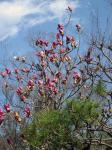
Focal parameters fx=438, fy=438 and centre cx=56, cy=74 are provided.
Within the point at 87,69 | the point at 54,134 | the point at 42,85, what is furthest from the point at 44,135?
the point at 42,85

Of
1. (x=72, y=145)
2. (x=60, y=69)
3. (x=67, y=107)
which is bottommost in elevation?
(x=72, y=145)

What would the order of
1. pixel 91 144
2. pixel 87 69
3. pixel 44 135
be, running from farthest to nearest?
pixel 87 69 < pixel 91 144 < pixel 44 135

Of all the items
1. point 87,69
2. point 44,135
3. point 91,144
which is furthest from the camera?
point 87,69

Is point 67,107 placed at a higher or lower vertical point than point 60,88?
lower

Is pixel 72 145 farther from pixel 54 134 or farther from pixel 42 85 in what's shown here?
pixel 42 85

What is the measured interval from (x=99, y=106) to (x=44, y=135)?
2.58 ft

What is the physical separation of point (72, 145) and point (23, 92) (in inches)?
253

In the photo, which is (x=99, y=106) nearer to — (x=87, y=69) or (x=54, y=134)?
(x=54, y=134)

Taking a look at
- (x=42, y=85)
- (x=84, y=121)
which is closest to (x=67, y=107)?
(x=84, y=121)

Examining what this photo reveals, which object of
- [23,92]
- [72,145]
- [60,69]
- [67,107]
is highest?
[60,69]

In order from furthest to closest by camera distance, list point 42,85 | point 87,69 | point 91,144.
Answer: point 42,85 → point 87,69 → point 91,144

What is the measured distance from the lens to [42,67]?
13164 millimetres

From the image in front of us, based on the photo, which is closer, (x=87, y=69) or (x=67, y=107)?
(x=67, y=107)

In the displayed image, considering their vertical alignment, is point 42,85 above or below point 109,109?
above
